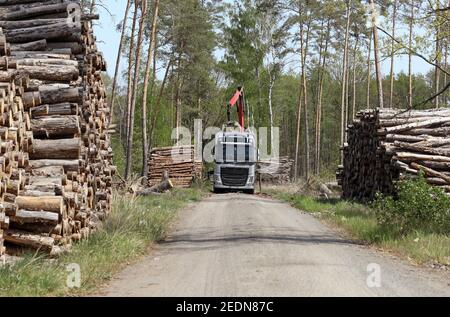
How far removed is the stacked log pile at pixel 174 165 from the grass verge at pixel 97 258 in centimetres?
2033

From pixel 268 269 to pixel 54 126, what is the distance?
183 inches

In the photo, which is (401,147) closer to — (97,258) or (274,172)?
(97,258)

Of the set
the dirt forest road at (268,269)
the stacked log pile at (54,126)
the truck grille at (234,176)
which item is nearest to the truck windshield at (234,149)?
the truck grille at (234,176)

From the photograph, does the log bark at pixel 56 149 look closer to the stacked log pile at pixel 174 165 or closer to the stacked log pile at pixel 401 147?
the stacked log pile at pixel 401 147

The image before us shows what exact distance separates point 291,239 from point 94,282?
17.8 ft

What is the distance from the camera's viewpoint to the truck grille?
31.1m

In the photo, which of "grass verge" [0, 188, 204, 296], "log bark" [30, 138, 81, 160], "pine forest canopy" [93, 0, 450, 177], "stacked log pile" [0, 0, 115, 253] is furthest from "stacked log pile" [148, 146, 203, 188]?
"log bark" [30, 138, 81, 160]

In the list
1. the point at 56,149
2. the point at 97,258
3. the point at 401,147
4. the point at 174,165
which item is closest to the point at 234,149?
the point at 174,165

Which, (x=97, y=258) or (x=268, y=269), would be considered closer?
(x=268, y=269)

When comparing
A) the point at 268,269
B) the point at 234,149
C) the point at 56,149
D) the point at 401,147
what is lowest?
the point at 268,269

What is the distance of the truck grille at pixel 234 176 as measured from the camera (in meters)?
31.1

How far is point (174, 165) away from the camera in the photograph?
3744 centimetres

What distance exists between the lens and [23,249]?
9148 millimetres
